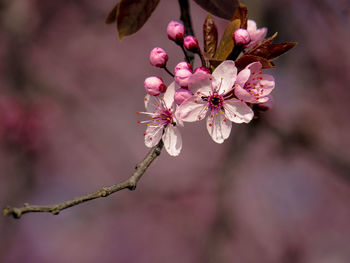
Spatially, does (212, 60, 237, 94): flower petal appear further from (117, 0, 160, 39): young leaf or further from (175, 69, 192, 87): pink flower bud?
(117, 0, 160, 39): young leaf

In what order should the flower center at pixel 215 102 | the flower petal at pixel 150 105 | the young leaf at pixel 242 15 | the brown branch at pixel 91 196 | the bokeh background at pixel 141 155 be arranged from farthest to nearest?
1. the bokeh background at pixel 141 155
2. the flower petal at pixel 150 105
3. the flower center at pixel 215 102
4. the young leaf at pixel 242 15
5. the brown branch at pixel 91 196

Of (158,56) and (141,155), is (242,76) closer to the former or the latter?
(158,56)

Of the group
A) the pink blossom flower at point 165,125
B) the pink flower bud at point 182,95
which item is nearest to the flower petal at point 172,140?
the pink blossom flower at point 165,125

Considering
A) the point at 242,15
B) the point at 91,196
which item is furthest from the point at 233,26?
the point at 91,196

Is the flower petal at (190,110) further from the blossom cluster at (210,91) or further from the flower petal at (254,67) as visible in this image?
the flower petal at (254,67)

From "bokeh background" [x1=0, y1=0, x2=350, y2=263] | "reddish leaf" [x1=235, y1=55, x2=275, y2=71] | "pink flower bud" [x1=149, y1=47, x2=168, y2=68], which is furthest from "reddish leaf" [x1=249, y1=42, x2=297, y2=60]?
"bokeh background" [x1=0, y1=0, x2=350, y2=263]

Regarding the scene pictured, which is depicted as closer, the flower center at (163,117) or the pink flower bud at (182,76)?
the pink flower bud at (182,76)

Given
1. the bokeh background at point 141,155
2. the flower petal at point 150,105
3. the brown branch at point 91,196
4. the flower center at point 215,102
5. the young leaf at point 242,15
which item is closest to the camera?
the brown branch at point 91,196
